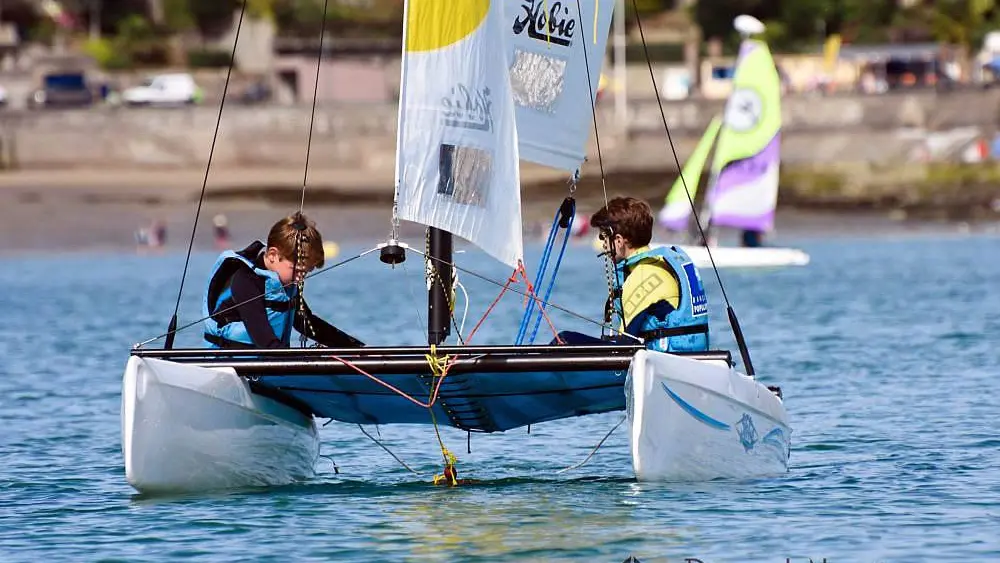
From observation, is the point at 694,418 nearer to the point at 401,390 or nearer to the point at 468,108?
the point at 401,390

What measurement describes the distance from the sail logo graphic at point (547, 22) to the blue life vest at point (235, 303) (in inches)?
79.3

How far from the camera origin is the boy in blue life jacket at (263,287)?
871 centimetres

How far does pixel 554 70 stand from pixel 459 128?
162 centimetres

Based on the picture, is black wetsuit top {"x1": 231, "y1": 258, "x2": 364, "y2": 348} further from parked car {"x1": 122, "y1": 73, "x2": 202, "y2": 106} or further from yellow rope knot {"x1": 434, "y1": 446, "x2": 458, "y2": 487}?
parked car {"x1": 122, "y1": 73, "x2": 202, "y2": 106}

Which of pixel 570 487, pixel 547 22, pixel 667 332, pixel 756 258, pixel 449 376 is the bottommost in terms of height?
pixel 570 487

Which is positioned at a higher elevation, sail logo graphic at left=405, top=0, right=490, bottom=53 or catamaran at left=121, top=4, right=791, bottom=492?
sail logo graphic at left=405, top=0, right=490, bottom=53

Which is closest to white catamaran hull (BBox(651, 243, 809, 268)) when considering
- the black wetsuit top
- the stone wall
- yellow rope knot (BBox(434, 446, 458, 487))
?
the stone wall

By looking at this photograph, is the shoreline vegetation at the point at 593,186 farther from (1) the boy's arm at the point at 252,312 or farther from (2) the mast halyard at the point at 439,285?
(1) the boy's arm at the point at 252,312

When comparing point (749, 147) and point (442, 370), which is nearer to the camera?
point (442, 370)

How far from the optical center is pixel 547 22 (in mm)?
10156

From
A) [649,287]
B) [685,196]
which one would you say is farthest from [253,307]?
[685,196]

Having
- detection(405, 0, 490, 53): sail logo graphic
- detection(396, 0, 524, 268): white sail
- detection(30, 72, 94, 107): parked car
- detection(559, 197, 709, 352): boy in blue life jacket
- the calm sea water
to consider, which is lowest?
the calm sea water

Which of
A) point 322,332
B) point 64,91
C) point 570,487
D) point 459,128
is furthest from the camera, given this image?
point 64,91

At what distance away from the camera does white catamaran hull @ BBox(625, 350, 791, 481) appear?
820 centimetres
